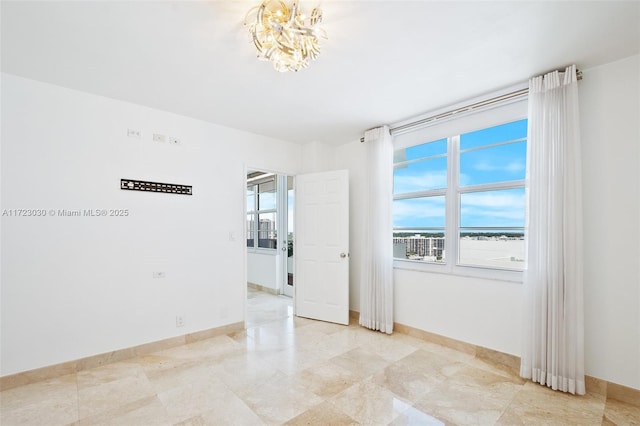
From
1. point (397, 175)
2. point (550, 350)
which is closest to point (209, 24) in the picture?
point (397, 175)

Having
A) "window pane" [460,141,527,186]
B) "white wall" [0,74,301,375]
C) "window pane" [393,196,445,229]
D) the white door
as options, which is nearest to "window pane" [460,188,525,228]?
"window pane" [460,141,527,186]

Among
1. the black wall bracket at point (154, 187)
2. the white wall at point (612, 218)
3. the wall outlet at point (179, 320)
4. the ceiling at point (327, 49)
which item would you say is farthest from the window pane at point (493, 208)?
the wall outlet at point (179, 320)

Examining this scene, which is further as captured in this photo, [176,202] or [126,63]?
[176,202]

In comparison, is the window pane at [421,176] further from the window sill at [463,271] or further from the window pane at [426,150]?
the window sill at [463,271]

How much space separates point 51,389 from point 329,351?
95.9 inches

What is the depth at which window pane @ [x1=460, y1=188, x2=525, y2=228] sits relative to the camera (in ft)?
9.45

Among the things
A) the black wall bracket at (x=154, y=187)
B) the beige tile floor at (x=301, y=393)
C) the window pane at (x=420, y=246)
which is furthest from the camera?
the window pane at (x=420, y=246)

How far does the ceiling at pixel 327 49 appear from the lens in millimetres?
1799

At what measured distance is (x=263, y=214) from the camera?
642cm

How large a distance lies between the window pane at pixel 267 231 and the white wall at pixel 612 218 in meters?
4.80

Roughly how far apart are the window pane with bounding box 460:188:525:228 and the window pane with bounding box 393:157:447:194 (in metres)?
0.37

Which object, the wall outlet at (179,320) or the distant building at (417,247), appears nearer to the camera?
the wall outlet at (179,320)

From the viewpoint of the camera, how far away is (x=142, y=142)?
3.18m

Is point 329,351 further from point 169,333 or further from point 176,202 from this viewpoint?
point 176,202
